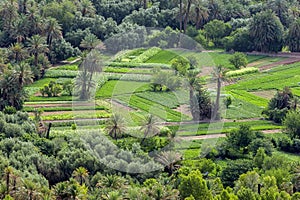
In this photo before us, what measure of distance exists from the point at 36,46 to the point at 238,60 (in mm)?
25145

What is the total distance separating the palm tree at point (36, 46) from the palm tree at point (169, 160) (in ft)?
104

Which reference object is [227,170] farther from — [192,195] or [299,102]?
[299,102]

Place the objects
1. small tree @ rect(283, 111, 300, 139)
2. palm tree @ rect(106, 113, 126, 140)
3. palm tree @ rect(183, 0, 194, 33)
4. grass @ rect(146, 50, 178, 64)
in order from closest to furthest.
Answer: palm tree @ rect(106, 113, 126, 140)
small tree @ rect(283, 111, 300, 139)
grass @ rect(146, 50, 178, 64)
palm tree @ rect(183, 0, 194, 33)

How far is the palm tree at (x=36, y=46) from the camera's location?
87.2m

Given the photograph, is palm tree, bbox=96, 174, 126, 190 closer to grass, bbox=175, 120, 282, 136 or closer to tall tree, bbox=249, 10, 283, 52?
grass, bbox=175, 120, 282, 136

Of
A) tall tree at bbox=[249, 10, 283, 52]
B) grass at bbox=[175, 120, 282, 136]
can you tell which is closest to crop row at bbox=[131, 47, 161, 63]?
tall tree at bbox=[249, 10, 283, 52]

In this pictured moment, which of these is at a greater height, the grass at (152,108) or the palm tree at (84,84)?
the palm tree at (84,84)

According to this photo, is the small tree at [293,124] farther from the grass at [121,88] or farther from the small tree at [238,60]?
the small tree at [238,60]

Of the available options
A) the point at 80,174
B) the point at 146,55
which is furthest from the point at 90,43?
the point at 80,174

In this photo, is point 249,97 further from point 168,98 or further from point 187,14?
point 187,14

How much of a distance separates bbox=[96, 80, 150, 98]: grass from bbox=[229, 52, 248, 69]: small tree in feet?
49.3

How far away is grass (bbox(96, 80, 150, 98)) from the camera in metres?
81.1

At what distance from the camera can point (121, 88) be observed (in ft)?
272

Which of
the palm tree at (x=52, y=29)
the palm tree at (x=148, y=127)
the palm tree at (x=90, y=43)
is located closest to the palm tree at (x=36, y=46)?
the palm tree at (x=52, y=29)
